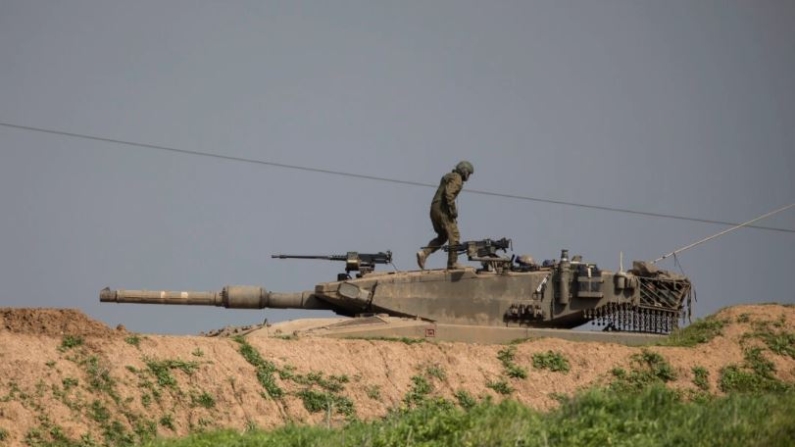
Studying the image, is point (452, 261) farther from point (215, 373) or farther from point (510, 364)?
point (215, 373)

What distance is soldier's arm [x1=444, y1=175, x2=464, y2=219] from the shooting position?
121 ft

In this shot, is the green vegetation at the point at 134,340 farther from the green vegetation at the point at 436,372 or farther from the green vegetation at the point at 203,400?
the green vegetation at the point at 436,372

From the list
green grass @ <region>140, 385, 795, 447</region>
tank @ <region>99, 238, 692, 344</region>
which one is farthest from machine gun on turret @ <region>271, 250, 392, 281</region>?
green grass @ <region>140, 385, 795, 447</region>

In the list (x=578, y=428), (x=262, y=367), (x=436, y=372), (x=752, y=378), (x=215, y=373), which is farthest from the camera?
(x=752, y=378)

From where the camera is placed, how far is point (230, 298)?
3666cm

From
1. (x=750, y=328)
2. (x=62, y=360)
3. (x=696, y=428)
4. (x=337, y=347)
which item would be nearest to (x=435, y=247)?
(x=337, y=347)

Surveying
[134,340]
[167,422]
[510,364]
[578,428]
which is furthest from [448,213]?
[578,428]

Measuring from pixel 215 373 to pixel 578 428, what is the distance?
27.9 ft

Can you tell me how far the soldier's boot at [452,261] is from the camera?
1444 inches

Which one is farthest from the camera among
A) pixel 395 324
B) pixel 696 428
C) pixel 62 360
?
pixel 395 324

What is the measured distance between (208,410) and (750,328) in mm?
13157

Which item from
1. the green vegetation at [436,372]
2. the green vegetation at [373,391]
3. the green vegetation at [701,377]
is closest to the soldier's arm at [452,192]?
the green vegetation at [436,372]

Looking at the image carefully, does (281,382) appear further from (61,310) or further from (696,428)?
(696,428)

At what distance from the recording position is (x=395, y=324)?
35.4 m
